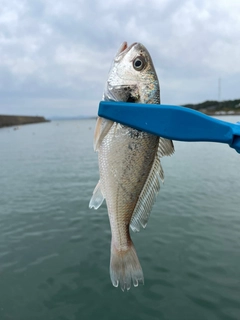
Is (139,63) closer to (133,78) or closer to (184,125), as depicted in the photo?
(133,78)

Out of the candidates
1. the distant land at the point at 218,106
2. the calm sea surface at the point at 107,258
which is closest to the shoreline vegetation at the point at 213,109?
the distant land at the point at 218,106

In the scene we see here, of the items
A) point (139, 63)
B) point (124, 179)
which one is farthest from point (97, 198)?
point (139, 63)

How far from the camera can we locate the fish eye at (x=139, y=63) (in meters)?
2.49

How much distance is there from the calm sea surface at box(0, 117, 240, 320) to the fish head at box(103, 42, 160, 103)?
3.96m

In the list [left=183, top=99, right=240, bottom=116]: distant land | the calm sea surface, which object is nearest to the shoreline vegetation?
[left=183, top=99, right=240, bottom=116]: distant land

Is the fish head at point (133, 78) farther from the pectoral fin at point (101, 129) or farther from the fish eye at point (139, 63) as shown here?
the pectoral fin at point (101, 129)

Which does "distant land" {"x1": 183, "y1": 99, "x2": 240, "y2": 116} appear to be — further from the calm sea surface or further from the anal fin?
the anal fin

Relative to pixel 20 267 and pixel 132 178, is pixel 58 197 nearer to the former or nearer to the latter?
pixel 20 267

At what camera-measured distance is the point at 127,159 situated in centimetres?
252

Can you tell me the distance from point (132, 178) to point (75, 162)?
18509 millimetres

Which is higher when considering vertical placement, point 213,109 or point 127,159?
point 213,109

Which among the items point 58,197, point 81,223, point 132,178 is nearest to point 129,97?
point 132,178

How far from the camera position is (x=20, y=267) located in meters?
6.25

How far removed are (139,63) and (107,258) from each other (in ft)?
17.2
